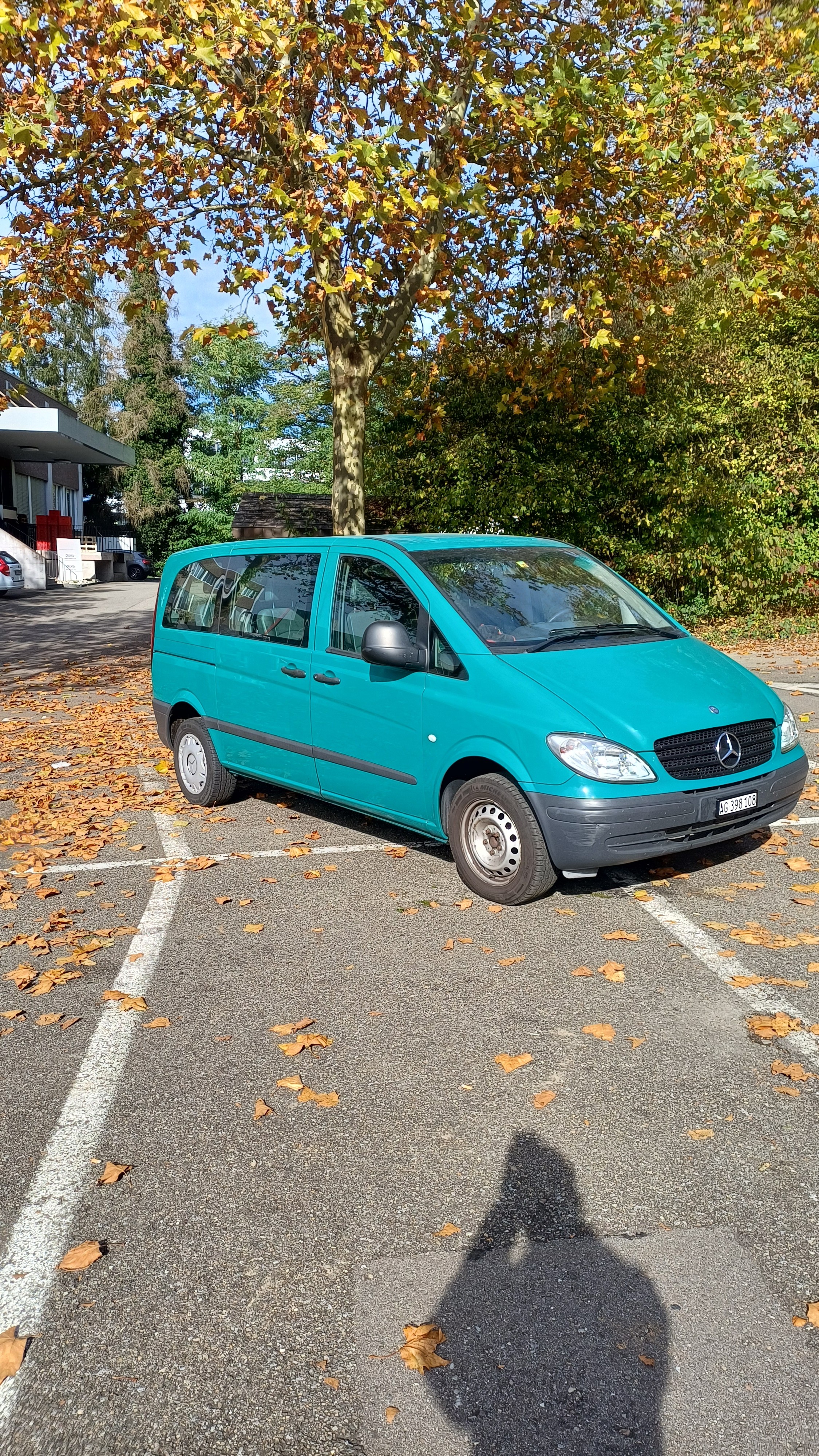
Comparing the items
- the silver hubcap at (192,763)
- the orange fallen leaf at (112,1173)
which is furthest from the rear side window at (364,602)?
the orange fallen leaf at (112,1173)

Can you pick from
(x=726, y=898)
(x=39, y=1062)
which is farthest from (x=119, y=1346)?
(x=726, y=898)

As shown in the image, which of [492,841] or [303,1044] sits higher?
[492,841]

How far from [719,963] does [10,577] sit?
31852 millimetres

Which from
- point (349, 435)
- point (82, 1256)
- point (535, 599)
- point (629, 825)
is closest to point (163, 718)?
point (535, 599)

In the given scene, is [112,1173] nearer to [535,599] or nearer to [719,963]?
[719,963]

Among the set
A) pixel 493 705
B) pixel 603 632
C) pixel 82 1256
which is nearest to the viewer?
pixel 82 1256

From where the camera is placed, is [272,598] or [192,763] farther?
[192,763]

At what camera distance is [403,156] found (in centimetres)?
1155

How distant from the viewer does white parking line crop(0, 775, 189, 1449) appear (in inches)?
110

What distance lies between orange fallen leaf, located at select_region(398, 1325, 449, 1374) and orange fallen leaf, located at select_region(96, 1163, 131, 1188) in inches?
43.9

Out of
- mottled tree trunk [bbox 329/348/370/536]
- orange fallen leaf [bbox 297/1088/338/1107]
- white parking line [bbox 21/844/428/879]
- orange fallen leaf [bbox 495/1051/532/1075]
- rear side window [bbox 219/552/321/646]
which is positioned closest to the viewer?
orange fallen leaf [bbox 297/1088/338/1107]

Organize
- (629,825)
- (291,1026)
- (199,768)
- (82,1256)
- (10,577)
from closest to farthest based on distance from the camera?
(82,1256), (291,1026), (629,825), (199,768), (10,577)

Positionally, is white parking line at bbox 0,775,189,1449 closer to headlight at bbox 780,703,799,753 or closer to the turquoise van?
the turquoise van

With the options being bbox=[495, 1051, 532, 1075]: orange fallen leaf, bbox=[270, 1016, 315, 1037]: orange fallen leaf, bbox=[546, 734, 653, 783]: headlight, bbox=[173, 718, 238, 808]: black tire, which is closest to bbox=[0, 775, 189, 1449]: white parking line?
bbox=[270, 1016, 315, 1037]: orange fallen leaf
